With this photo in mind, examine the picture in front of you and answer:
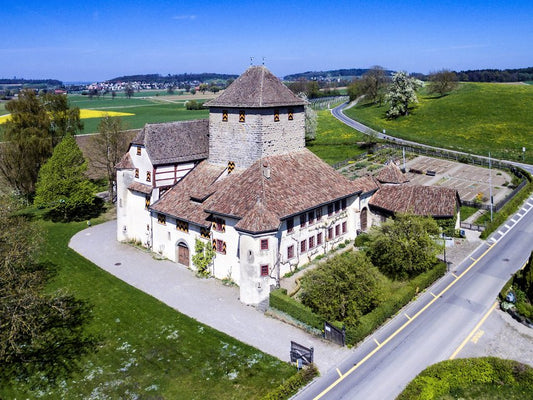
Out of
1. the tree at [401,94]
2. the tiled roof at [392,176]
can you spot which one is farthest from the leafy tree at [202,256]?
the tree at [401,94]

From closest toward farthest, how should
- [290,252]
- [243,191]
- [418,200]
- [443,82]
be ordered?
1. [243,191]
2. [290,252]
3. [418,200]
4. [443,82]

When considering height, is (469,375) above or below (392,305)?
below

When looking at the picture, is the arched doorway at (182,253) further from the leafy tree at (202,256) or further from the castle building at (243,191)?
the leafy tree at (202,256)

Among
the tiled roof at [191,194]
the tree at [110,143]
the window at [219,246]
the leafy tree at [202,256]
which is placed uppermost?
the tree at [110,143]

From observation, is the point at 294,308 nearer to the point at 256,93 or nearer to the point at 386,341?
the point at 386,341

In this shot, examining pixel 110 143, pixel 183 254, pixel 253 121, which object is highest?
pixel 253 121

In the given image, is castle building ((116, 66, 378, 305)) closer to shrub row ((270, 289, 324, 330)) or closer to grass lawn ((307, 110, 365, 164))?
shrub row ((270, 289, 324, 330))

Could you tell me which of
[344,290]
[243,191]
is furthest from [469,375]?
[243,191]

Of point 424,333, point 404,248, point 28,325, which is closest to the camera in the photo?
point 28,325

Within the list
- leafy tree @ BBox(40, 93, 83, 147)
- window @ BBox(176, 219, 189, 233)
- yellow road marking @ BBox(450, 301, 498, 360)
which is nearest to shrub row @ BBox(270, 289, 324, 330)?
yellow road marking @ BBox(450, 301, 498, 360)
